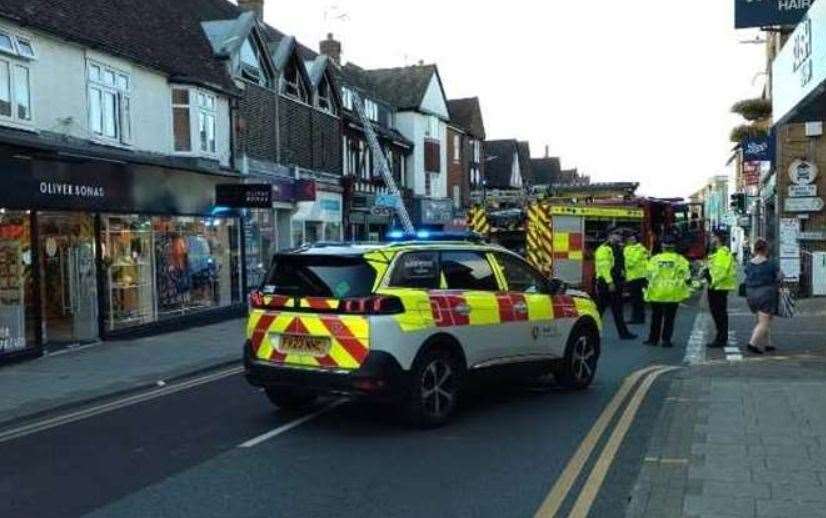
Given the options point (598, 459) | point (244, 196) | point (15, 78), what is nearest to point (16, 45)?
point (15, 78)

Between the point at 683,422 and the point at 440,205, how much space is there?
36362mm

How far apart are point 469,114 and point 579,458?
4574 centimetres

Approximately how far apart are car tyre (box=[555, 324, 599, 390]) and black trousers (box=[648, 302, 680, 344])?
355 centimetres

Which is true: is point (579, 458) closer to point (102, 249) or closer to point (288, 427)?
point (288, 427)

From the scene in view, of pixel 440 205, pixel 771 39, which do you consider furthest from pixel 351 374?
pixel 440 205

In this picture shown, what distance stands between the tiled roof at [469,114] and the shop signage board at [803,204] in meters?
29.5

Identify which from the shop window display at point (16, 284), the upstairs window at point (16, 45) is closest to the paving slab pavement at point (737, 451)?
the shop window display at point (16, 284)

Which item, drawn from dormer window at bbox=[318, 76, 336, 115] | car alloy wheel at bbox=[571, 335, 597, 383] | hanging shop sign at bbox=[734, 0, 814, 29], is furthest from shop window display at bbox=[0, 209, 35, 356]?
dormer window at bbox=[318, 76, 336, 115]

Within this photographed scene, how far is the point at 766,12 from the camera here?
14.6m

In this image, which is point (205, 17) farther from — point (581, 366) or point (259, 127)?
point (581, 366)

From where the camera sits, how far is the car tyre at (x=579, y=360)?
31.5ft

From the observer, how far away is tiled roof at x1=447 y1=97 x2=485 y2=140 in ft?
167

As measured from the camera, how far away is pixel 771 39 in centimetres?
3097

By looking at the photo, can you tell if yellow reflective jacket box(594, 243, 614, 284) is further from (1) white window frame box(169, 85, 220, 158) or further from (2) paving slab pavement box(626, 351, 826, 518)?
(1) white window frame box(169, 85, 220, 158)
